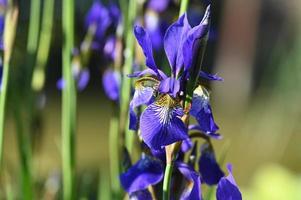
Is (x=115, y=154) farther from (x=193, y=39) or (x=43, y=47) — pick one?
(x=193, y=39)

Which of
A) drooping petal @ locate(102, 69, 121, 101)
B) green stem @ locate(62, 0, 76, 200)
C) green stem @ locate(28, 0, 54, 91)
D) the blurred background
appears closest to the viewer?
green stem @ locate(62, 0, 76, 200)

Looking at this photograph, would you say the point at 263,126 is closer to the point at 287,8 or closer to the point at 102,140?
the point at 102,140

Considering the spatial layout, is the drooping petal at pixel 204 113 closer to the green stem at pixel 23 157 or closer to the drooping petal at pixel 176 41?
the drooping petal at pixel 176 41

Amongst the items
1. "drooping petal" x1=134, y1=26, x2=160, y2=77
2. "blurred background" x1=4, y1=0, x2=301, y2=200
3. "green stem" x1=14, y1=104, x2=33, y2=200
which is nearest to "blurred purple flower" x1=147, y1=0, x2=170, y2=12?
"green stem" x1=14, y1=104, x2=33, y2=200

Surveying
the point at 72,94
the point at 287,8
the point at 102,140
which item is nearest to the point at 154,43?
the point at 72,94

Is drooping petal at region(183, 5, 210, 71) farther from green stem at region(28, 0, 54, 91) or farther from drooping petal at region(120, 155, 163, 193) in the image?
green stem at region(28, 0, 54, 91)

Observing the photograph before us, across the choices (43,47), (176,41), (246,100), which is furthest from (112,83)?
(246,100)
